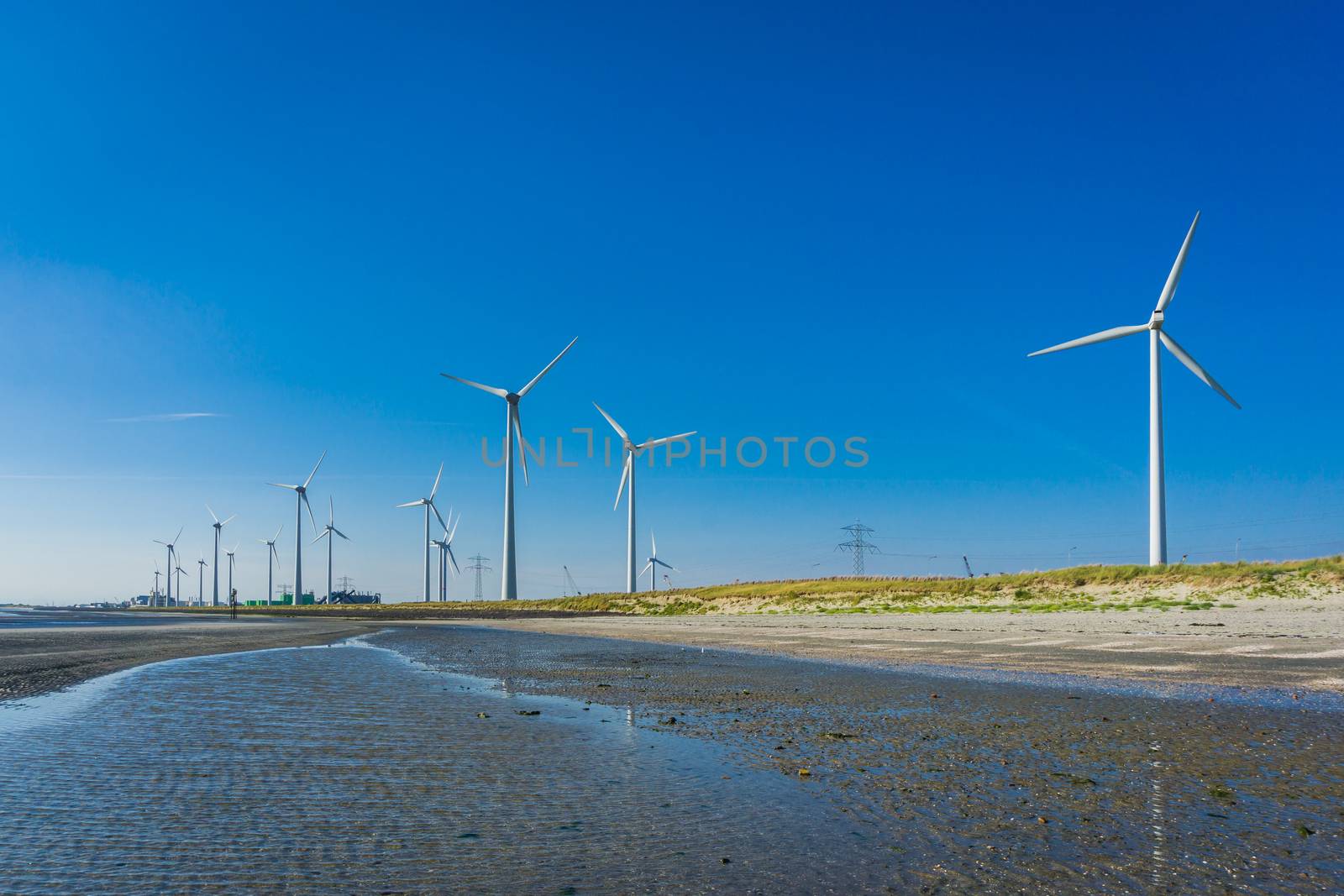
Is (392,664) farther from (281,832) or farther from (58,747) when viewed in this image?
(281,832)

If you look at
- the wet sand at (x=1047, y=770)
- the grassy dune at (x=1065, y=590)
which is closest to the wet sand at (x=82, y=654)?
the wet sand at (x=1047, y=770)

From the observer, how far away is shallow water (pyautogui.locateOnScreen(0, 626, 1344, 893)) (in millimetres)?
3836

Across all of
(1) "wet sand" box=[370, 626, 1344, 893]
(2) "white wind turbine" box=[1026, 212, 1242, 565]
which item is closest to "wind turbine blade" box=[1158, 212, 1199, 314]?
(2) "white wind turbine" box=[1026, 212, 1242, 565]

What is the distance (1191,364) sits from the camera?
56688 mm

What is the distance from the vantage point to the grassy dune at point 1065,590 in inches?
1340

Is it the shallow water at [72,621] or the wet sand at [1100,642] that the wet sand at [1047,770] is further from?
the shallow water at [72,621]

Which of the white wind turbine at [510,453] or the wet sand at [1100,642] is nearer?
the wet sand at [1100,642]

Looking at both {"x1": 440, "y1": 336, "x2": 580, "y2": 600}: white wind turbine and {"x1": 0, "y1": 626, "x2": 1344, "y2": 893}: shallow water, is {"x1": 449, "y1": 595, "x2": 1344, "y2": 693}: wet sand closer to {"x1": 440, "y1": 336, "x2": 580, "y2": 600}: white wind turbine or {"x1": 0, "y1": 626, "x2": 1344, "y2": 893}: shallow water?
{"x1": 0, "y1": 626, "x2": 1344, "y2": 893}: shallow water

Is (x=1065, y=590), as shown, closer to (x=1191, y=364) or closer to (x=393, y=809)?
(x=1191, y=364)

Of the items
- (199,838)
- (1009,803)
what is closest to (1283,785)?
(1009,803)

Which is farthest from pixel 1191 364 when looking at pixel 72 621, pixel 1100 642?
pixel 72 621

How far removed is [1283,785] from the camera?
5.68 metres

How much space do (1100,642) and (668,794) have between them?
1895cm

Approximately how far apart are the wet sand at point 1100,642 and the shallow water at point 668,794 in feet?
14.1
